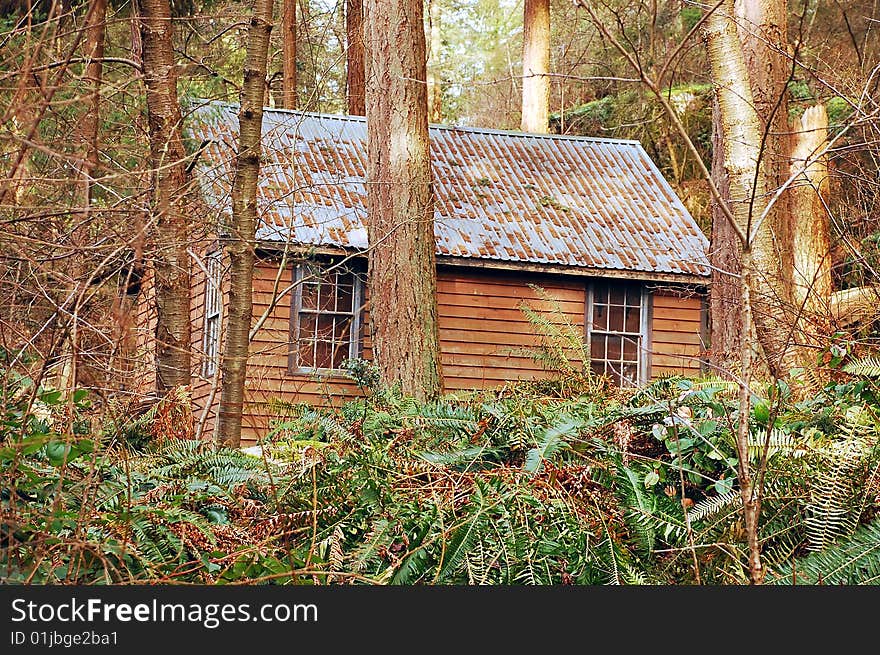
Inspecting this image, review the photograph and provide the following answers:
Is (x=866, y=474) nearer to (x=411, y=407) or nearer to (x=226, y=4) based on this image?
(x=411, y=407)

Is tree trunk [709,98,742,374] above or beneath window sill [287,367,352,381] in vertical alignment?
above

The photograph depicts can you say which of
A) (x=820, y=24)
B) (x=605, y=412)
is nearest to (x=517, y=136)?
(x=820, y=24)

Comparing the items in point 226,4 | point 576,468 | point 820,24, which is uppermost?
point 820,24

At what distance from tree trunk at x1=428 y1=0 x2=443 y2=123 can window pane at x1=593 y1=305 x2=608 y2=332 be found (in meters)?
8.68

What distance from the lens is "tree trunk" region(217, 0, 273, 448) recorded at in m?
6.55

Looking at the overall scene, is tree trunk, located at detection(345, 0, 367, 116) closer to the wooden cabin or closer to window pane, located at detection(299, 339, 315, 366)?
the wooden cabin

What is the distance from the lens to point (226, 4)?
54.8 ft

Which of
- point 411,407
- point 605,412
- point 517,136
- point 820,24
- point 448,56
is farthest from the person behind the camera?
point 448,56

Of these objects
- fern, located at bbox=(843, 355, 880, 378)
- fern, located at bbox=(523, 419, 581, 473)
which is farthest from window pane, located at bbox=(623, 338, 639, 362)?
fern, located at bbox=(843, 355, 880, 378)

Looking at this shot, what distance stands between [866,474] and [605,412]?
137cm

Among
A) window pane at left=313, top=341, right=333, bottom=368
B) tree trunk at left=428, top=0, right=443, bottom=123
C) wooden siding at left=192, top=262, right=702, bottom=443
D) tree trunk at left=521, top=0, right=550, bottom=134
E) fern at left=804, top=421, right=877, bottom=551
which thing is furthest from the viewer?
tree trunk at left=428, top=0, right=443, bottom=123

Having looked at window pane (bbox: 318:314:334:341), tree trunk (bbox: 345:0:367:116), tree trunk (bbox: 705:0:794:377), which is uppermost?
tree trunk (bbox: 345:0:367:116)

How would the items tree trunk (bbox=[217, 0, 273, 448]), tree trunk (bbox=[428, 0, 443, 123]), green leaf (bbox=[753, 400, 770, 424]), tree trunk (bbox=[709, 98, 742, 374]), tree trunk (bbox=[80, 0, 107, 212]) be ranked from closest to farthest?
1. tree trunk (bbox=[80, 0, 107, 212])
2. green leaf (bbox=[753, 400, 770, 424])
3. tree trunk (bbox=[217, 0, 273, 448])
4. tree trunk (bbox=[709, 98, 742, 374])
5. tree trunk (bbox=[428, 0, 443, 123])

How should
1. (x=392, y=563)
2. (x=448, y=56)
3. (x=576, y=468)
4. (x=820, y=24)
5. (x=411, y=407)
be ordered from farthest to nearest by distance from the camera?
(x=448, y=56) → (x=820, y=24) → (x=411, y=407) → (x=576, y=468) → (x=392, y=563)
